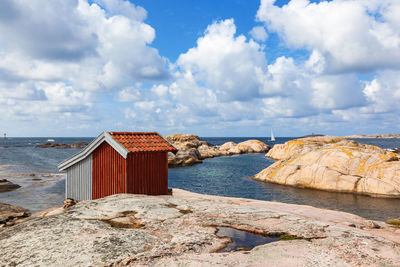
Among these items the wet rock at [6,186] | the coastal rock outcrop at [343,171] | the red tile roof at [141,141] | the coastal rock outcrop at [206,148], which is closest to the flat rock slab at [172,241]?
the red tile roof at [141,141]

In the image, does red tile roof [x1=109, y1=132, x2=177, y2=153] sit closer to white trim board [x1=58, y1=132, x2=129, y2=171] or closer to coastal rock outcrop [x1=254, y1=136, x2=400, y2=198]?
white trim board [x1=58, y1=132, x2=129, y2=171]

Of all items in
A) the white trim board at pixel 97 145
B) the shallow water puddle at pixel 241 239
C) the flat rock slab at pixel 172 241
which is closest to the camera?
the flat rock slab at pixel 172 241

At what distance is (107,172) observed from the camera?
14.8m

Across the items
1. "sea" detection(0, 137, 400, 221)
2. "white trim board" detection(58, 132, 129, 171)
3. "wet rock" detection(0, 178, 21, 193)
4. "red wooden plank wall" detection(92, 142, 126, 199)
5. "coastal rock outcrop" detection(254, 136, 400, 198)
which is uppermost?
"white trim board" detection(58, 132, 129, 171)

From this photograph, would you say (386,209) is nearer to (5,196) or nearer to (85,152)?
(85,152)

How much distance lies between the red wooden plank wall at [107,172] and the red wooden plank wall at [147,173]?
1.35ft

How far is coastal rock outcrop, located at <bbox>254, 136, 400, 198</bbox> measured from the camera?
2647cm

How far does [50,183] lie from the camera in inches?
1383

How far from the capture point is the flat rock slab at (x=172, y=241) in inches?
242

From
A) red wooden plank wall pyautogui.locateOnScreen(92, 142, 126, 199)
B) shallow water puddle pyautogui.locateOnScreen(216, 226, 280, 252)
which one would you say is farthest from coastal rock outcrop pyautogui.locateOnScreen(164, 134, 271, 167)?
shallow water puddle pyautogui.locateOnScreen(216, 226, 280, 252)

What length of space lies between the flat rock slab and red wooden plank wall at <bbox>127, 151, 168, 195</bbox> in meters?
3.97

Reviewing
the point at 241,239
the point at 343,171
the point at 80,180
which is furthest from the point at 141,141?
the point at 343,171

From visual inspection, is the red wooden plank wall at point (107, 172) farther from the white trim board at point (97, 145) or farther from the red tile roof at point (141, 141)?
the red tile roof at point (141, 141)

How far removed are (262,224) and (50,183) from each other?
33743mm
